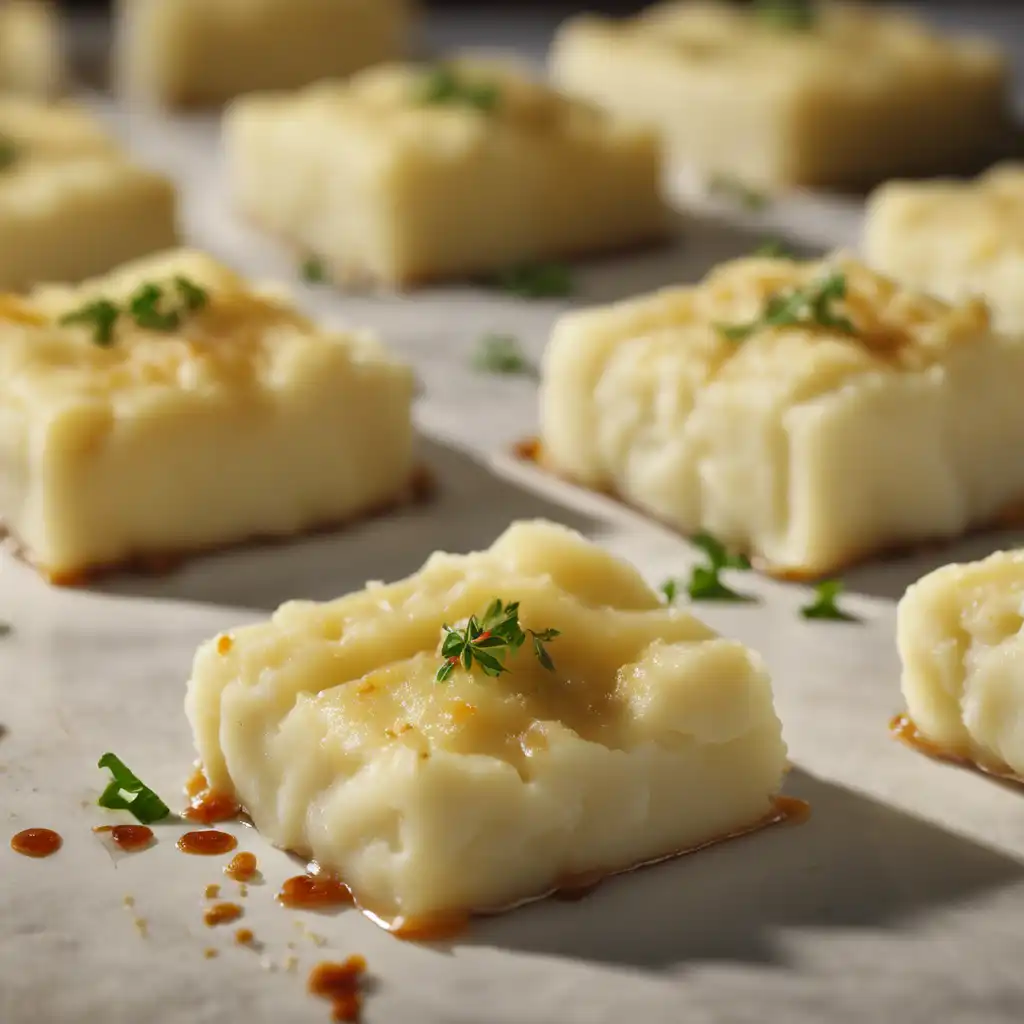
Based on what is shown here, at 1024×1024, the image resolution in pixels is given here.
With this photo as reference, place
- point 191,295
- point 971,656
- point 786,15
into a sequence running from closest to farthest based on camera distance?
point 971,656 → point 191,295 → point 786,15

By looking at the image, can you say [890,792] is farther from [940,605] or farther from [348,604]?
[348,604]

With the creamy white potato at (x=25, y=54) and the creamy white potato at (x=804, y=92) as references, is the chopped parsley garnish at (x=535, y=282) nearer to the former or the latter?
the creamy white potato at (x=804, y=92)

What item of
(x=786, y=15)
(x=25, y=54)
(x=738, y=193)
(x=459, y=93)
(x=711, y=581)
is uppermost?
(x=786, y=15)

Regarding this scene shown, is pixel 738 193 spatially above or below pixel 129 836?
above

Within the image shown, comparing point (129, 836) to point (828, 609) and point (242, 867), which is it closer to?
point (242, 867)

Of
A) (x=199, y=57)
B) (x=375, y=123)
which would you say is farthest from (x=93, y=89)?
(x=375, y=123)

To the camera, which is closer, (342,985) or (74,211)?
(342,985)

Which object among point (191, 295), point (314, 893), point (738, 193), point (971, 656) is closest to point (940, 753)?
point (971, 656)
